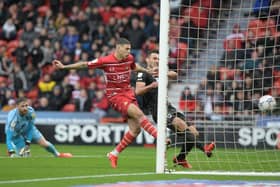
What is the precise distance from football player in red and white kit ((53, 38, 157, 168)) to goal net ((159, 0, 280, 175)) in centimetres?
150

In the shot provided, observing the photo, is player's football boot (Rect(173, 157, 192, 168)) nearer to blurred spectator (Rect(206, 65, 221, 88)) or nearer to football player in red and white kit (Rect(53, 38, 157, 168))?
football player in red and white kit (Rect(53, 38, 157, 168))

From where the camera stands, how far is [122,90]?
42.1 ft

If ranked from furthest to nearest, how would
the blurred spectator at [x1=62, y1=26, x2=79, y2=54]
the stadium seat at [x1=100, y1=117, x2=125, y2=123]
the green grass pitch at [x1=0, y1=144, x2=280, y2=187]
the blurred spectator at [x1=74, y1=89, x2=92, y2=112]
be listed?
the blurred spectator at [x1=62, y1=26, x2=79, y2=54], the blurred spectator at [x1=74, y1=89, x2=92, y2=112], the stadium seat at [x1=100, y1=117, x2=125, y2=123], the green grass pitch at [x1=0, y1=144, x2=280, y2=187]

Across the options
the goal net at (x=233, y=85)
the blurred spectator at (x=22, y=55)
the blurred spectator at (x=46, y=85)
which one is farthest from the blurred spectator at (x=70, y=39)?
the goal net at (x=233, y=85)

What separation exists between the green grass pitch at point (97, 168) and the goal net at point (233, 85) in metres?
0.07

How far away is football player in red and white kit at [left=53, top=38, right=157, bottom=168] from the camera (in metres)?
12.6

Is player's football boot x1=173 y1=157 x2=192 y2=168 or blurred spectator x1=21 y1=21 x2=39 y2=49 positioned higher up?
blurred spectator x1=21 y1=21 x2=39 y2=49

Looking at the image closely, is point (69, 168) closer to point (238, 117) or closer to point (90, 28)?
point (238, 117)

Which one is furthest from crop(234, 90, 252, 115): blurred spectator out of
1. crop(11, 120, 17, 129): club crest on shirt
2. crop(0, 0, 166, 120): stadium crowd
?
crop(0, 0, 166, 120): stadium crowd

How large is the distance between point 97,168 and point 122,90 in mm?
1365

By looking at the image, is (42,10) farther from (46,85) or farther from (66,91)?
(66,91)

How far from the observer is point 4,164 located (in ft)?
42.0

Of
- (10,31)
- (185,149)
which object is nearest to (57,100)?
(10,31)

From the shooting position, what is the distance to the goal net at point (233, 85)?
1528 centimetres
